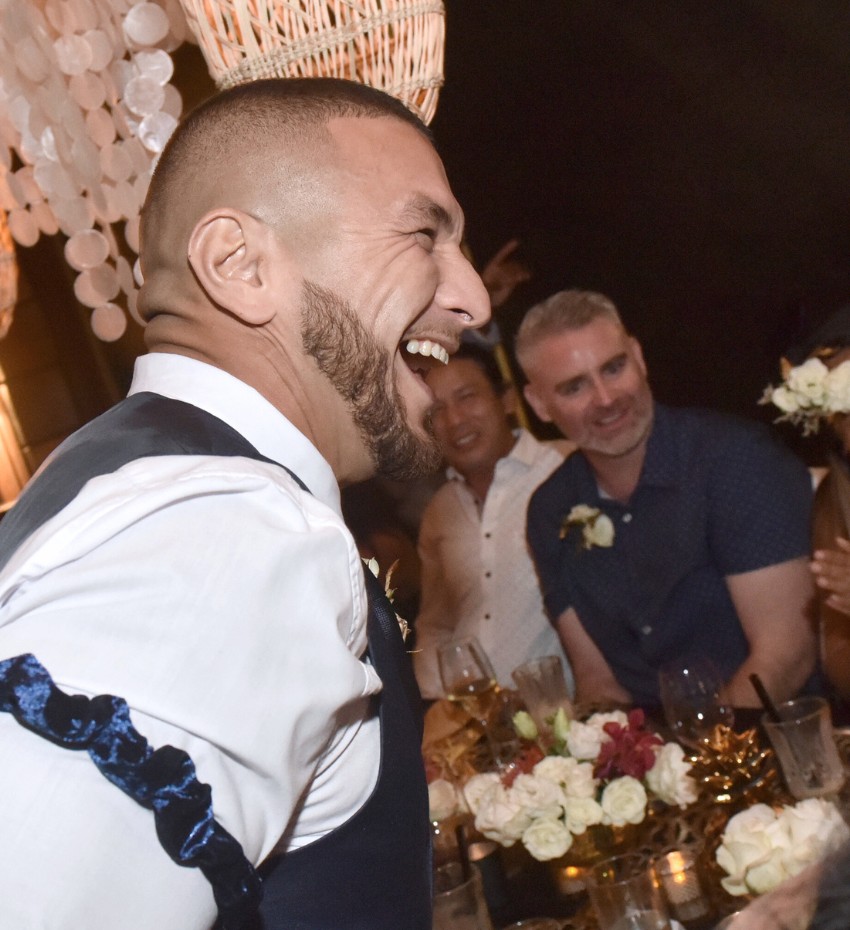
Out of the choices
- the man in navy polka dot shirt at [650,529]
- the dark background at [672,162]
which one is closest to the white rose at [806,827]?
the man in navy polka dot shirt at [650,529]

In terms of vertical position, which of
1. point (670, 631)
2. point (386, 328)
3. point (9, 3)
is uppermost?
point (9, 3)

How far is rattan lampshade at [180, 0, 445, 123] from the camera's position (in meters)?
1.36

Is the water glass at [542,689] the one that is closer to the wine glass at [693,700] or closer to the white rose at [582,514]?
the wine glass at [693,700]

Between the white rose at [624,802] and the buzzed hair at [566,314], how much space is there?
176cm

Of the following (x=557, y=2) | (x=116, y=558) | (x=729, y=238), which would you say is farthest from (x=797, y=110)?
(x=116, y=558)

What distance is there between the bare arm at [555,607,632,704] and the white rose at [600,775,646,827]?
1.36m

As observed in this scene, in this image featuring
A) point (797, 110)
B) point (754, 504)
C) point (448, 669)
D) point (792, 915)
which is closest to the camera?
point (792, 915)

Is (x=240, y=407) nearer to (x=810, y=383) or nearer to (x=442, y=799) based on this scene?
(x=442, y=799)

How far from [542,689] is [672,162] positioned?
95.2 inches

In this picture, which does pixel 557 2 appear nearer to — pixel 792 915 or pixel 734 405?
pixel 734 405

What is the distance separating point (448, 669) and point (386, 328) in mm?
1345

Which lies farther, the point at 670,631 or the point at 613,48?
the point at 613,48

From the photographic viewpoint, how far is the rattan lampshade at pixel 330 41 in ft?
4.45

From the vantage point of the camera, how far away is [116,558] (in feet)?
2.02
